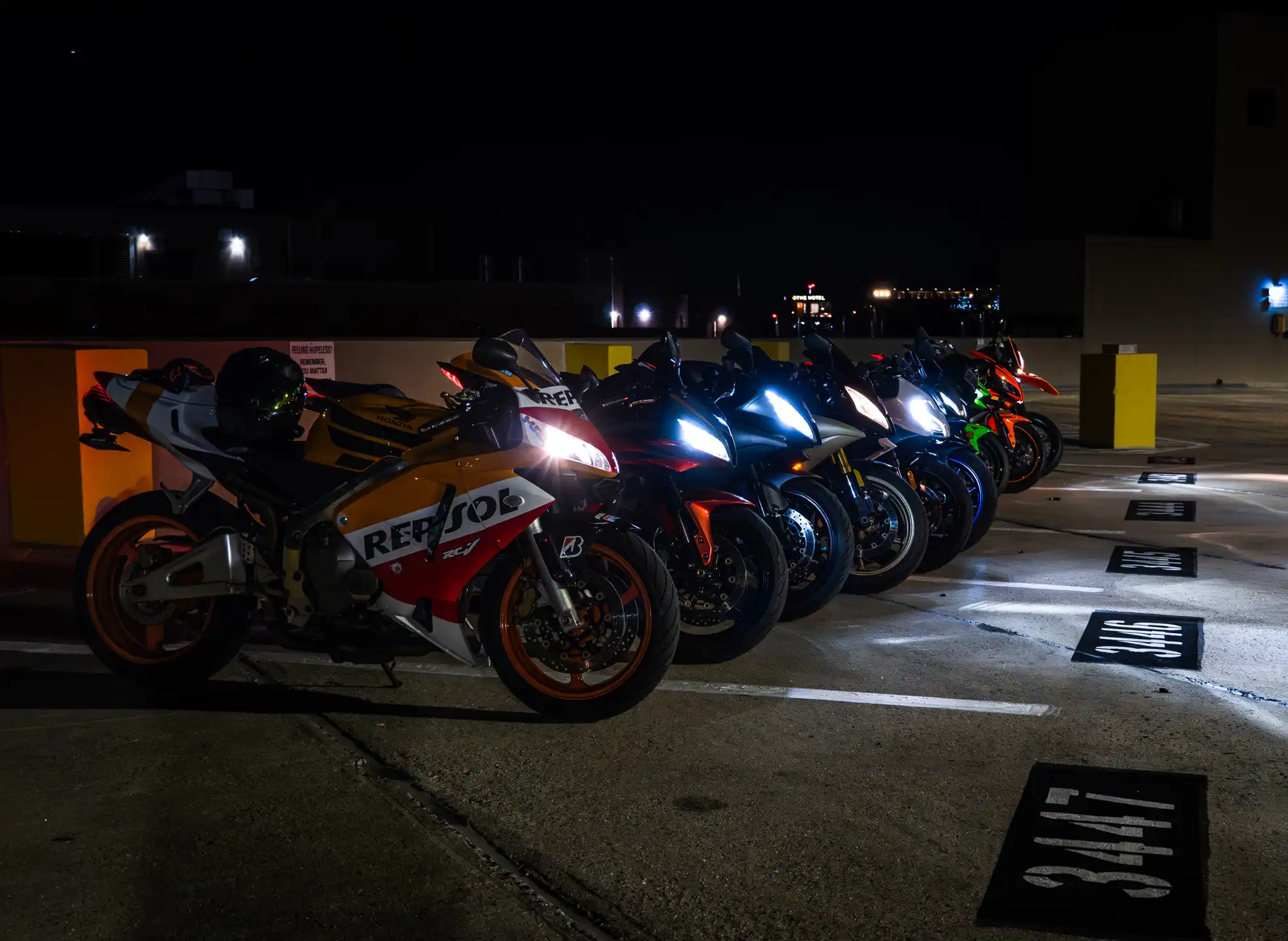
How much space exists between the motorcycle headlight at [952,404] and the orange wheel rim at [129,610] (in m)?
5.75

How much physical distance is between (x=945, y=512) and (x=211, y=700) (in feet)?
14.8

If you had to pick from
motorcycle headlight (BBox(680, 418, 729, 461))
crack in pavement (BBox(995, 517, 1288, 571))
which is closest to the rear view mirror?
motorcycle headlight (BBox(680, 418, 729, 461))

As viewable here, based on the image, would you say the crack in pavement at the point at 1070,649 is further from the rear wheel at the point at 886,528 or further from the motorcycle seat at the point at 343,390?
the motorcycle seat at the point at 343,390

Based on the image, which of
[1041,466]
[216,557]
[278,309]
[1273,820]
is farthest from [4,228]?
[1273,820]

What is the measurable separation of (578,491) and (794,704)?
1.29m

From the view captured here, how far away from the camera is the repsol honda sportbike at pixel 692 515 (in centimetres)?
590

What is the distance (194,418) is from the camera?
554 centimetres

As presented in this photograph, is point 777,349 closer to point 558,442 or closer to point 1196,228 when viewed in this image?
point 558,442

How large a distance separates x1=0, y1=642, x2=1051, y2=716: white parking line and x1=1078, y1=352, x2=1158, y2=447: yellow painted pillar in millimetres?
11844

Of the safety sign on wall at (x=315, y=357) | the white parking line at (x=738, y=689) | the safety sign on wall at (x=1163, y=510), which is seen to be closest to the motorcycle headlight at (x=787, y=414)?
the white parking line at (x=738, y=689)

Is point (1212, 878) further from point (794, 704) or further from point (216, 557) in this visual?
point (216, 557)

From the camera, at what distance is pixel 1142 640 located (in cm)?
654

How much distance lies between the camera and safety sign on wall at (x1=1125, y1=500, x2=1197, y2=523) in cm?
1067

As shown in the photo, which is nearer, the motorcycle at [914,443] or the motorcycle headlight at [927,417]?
the motorcycle at [914,443]
